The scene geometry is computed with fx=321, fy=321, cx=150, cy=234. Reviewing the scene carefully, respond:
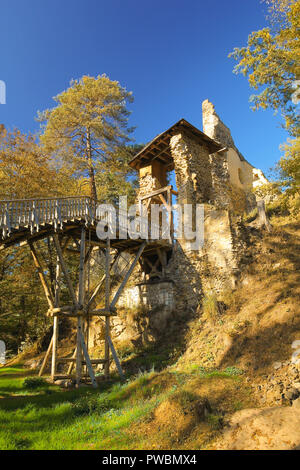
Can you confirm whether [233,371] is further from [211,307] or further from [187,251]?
[187,251]

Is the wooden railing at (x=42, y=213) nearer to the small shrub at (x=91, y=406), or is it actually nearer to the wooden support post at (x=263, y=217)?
the small shrub at (x=91, y=406)

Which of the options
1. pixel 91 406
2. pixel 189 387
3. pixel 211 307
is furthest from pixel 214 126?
pixel 91 406

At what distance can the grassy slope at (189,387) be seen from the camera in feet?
20.9

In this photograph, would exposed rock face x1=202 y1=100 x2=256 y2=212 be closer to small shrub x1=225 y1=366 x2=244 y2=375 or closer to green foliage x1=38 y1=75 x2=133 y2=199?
green foliage x1=38 y1=75 x2=133 y2=199

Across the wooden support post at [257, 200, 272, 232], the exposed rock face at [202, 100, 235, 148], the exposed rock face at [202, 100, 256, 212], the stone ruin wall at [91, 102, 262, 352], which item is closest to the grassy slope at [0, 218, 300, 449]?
the wooden support post at [257, 200, 272, 232]

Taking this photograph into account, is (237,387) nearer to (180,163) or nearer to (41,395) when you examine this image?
(41,395)

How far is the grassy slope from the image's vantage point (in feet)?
20.9

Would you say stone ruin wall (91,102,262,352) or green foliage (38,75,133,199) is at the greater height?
green foliage (38,75,133,199)

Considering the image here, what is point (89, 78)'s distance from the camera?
2384 centimetres

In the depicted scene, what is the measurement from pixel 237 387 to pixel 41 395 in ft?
18.6

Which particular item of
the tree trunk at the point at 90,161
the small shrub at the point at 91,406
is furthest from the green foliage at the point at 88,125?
the small shrub at the point at 91,406

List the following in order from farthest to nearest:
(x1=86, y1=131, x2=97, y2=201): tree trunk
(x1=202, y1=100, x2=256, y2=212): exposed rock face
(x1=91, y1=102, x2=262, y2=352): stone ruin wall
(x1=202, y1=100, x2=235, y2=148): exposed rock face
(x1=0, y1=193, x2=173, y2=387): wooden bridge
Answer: (x1=202, y1=100, x2=235, y2=148): exposed rock face → (x1=202, y1=100, x2=256, y2=212): exposed rock face → (x1=86, y1=131, x2=97, y2=201): tree trunk → (x1=91, y1=102, x2=262, y2=352): stone ruin wall → (x1=0, y1=193, x2=173, y2=387): wooden bridge
